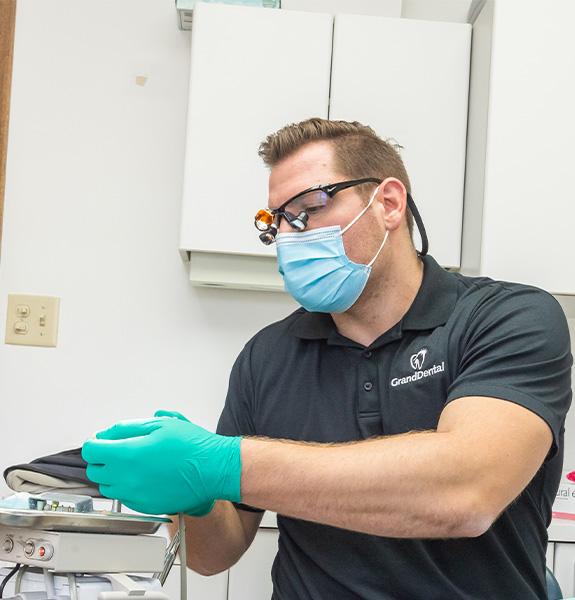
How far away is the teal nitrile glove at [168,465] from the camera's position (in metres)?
0.83

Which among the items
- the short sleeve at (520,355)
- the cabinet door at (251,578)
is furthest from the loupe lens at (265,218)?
the cabinet door at (251,578)

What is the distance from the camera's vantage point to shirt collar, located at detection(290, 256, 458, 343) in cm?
117

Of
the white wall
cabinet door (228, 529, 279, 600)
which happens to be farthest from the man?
→ the white wall

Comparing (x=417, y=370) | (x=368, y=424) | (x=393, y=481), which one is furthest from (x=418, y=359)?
(x=393, y=481)

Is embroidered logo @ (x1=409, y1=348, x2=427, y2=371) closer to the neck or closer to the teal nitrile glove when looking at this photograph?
the neck

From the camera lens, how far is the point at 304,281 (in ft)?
4.18

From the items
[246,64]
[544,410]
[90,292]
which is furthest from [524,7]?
[90,292]

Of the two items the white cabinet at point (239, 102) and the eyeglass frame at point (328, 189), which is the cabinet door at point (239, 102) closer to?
the white cabinet at point (239, 102)

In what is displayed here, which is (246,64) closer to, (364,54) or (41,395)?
(364,54)

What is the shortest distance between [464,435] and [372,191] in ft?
1.80

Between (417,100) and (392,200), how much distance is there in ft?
2.24

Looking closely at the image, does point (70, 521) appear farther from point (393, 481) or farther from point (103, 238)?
point (103, 238)

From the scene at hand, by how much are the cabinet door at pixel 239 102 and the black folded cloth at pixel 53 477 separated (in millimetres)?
750

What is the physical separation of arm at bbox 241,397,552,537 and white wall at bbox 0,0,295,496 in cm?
127
